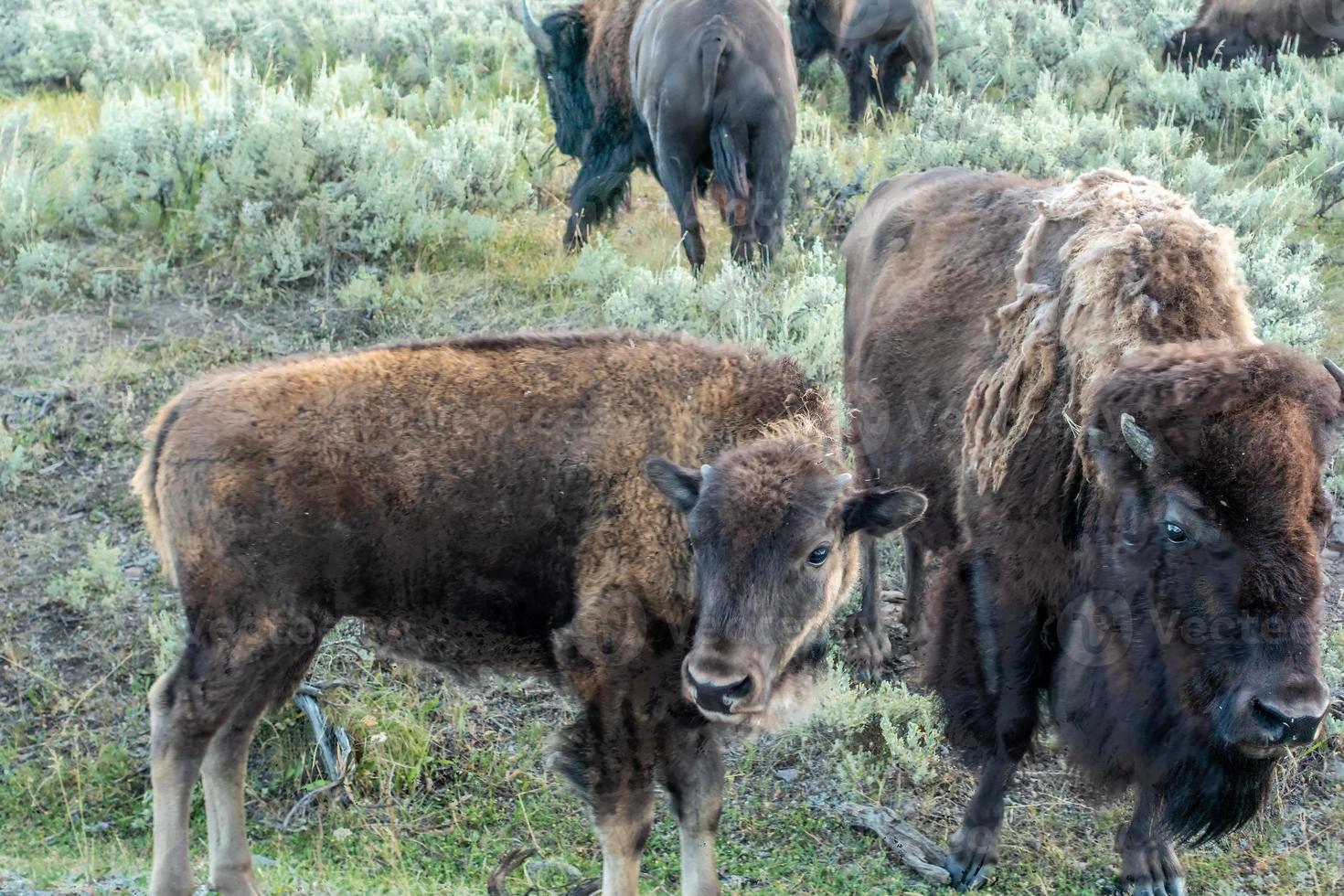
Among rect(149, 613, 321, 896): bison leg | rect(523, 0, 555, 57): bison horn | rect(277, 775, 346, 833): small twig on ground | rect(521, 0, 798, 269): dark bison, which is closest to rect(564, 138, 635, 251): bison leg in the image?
rect(521, 0, 798, 269): dark bison

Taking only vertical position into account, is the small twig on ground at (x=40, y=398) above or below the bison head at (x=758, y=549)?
below

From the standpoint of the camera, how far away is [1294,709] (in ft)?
10.5

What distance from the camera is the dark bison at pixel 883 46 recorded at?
478 inches

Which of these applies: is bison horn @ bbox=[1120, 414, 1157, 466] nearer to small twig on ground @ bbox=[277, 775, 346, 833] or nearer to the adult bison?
the adult bison

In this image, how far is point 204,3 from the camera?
51.3 feet

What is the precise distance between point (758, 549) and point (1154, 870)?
6.20 feet

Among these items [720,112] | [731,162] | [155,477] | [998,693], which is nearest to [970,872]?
[998,693]

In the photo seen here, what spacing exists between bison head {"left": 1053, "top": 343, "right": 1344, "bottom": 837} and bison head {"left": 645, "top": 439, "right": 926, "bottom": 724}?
2.05 feet

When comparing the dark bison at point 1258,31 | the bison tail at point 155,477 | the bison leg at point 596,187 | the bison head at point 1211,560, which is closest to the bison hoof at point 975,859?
the bison head at point 1211,560

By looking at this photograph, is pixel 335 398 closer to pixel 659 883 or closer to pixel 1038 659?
pixel 659 883

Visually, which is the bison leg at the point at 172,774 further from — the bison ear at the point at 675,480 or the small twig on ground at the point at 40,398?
the small twig on ground at the point at 40,398

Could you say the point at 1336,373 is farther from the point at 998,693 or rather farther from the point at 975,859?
→ the point at 975,859

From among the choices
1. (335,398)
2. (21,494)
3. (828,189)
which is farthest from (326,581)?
(828,189)

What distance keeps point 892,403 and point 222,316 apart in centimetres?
452
